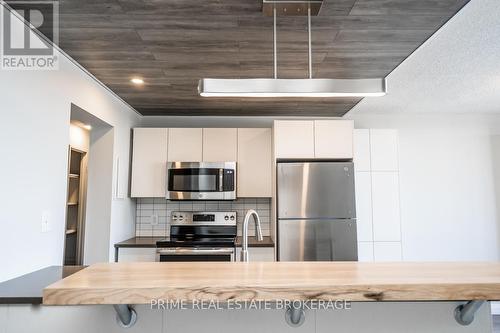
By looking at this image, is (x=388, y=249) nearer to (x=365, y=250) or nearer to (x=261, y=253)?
(x=365, y=250)

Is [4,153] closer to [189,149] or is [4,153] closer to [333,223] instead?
[189,149]

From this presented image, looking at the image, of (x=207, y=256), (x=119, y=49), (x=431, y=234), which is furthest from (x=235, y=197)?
(x=431, y=234)

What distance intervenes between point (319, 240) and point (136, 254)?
179 centimetres

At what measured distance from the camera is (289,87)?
4.74 ft

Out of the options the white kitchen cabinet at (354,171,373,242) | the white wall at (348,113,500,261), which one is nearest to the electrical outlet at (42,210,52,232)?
the white kitchen cabinet at (354,171,373,242)

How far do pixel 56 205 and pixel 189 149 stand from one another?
1.67 metres

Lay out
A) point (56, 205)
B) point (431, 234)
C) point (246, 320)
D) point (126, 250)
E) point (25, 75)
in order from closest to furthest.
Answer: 1. point (246, 320)
2. point (25, 75)
3. point (56, 205)
4. point (126, 250)
5. point (431, 234)

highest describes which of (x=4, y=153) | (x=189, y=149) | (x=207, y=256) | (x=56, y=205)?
(x=189, y=149)

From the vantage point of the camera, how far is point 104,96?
2705 millimetres

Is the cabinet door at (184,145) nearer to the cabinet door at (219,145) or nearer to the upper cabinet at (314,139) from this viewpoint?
the cabinet door at (219,145)

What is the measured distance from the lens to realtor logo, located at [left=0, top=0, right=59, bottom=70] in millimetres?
1545

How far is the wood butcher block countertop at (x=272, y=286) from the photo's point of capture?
34.6 inches

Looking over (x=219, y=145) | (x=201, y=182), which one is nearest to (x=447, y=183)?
(x=219, y=145)

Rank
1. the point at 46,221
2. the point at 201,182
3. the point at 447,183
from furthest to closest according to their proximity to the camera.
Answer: the point at 447,183 → the point at 201,182 → the point at 46,221
